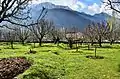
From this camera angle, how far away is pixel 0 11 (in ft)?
51.2

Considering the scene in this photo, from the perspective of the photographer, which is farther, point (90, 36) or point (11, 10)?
point (90, 36)

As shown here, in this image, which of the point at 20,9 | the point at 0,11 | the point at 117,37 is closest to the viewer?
the point at 0,11

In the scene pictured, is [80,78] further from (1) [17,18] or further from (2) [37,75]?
(1) [17,18]

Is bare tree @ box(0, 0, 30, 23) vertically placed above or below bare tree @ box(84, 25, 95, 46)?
above

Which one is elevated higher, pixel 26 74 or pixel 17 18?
pixel 17 18

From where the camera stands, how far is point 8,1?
51.9 feet

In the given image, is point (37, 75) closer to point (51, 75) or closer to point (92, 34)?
point (51, 75)

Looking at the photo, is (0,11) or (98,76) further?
(98,76)

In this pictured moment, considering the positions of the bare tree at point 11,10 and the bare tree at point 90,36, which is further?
the bare tree at point 90,36

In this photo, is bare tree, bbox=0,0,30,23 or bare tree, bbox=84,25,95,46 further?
bare tree, bbox=84,25,95,46

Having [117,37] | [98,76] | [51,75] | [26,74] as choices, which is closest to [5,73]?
[26,74]

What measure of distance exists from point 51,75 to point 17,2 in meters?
8.43

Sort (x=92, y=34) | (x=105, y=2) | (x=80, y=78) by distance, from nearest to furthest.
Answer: (x=80, y=78), (x=105, y=2), (x=92, y=34)

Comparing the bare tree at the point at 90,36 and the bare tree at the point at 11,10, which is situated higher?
the bare tree at the point at 11,10
